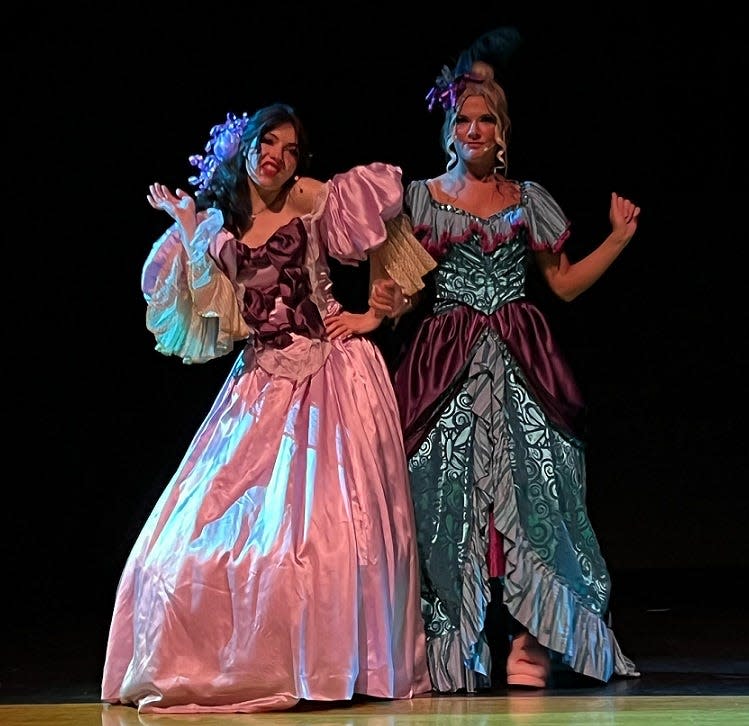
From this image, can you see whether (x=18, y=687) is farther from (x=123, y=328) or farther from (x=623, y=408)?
(x=623, y=408)

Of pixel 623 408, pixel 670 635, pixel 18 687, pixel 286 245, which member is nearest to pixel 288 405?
pixel 286 245

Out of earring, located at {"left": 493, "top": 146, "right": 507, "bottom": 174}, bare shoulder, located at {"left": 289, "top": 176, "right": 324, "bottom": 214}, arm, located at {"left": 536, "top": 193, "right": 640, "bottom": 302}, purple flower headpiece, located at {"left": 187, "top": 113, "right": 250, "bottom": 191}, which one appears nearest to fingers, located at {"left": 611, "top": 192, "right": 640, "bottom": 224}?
arm, located at {"left": 536, "top": 193, "right": 640, "bottom": 302}

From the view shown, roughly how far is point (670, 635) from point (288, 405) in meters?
1.23

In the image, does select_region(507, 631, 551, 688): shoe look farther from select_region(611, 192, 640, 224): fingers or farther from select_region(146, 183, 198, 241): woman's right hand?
select_region(146, 183, 198, 241): woman's right hand

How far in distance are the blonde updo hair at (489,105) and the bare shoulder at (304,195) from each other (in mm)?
316

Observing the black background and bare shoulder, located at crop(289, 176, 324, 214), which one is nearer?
bare shoulder, located at crop(289, 176, 324, 214)

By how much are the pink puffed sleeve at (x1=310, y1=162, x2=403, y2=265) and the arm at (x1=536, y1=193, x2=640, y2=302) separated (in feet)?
1.22

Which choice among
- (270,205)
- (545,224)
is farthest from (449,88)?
(270,205)

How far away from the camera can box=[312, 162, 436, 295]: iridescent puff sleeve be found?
2.96m

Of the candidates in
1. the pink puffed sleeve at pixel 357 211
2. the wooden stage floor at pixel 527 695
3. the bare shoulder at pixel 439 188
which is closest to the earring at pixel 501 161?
the bare shoulder at pixel 439 188

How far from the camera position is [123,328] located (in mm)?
4145

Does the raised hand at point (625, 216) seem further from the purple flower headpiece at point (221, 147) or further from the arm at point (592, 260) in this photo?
the purple flower headpiece at point (221, 147)

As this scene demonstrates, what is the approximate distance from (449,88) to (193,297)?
2.41 feet

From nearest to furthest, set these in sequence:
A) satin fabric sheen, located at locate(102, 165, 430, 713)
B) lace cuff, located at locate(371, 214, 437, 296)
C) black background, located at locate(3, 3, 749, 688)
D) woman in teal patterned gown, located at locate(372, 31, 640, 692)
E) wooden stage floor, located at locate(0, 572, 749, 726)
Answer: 1. wooden stage floor, located at locate(0, 572, 749, 726)
2. satin fabric sheen, located at locate(102, 165, 430, 713)
3. woman in teal patterned gown, located at locate(372, 31, 640, 692)
4. lace cuff, located at locate(371, 214, 437, 296)
5. black background, located at locate(3, 3, 749, 688)
